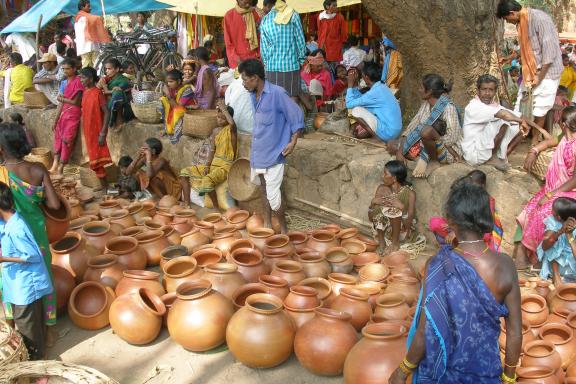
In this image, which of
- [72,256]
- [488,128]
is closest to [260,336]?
[72,256]

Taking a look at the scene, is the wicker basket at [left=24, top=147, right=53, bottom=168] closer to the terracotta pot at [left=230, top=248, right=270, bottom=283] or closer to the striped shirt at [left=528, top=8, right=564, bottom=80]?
the terracotta pot at [left=230, top=248, right=270, bottom=283]

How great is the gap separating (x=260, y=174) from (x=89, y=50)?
18.1 feet

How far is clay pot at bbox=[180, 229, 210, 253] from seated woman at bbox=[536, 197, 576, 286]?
9.20ft

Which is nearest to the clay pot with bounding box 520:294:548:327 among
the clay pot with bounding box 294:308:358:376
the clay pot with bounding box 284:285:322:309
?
the clay pot with bounding box 294:308:358:376

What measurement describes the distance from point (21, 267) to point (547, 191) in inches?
154

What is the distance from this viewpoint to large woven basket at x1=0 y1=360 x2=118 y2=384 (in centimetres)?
280

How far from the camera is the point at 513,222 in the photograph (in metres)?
4.71

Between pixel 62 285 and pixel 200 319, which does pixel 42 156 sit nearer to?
pixel 62 285

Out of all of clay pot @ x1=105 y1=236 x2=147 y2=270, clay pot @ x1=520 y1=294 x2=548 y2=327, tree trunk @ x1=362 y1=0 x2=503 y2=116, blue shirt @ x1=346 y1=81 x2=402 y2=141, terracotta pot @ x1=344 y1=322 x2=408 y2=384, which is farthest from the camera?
blue shirt @ x1=346 y1=81 x2=402 y2=141

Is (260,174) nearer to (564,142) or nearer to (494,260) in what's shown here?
(564,142)

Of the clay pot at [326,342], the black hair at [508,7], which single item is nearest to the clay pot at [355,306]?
the clay pot at [326,342]

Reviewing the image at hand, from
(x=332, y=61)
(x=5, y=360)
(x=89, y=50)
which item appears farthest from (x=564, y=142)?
(x=89, y=50)

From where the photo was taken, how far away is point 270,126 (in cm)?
516

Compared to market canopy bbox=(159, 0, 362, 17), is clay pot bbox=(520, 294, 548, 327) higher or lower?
lower
